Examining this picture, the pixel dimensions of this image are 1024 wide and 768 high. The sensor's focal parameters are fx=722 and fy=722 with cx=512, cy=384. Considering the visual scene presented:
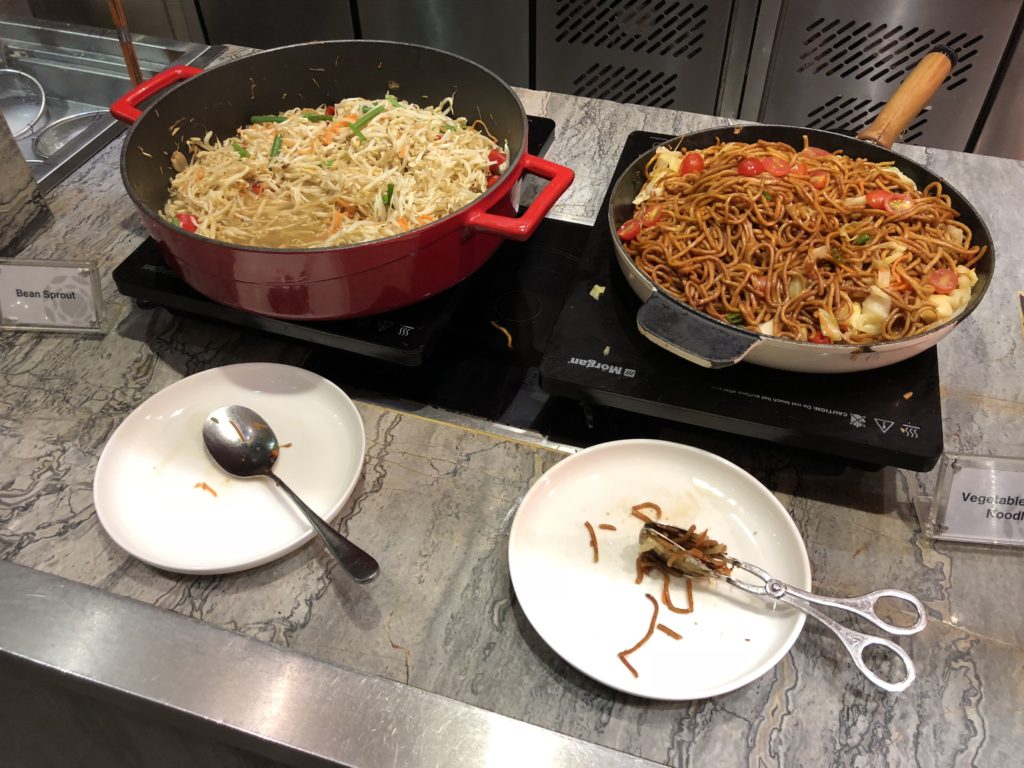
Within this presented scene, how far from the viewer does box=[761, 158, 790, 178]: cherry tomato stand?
4.60 feet

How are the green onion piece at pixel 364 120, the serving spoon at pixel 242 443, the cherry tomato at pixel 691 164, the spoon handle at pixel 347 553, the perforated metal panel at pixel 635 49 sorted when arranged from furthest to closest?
the perforated metal panel at pixel 635 49 < the green onion piece at pixel 364 120 < the cherry tomato at pixel 691 164 < the serving spoon at pixel 242 443 < the spoon handle at pixel 347 553

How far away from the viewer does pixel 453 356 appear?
4.62 feet

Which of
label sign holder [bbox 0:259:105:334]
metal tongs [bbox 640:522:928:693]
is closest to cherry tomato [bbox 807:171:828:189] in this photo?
metal tongs [bbox 640:522:928:693]

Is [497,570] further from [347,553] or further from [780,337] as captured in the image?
[780,337]

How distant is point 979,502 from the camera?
1.13 m

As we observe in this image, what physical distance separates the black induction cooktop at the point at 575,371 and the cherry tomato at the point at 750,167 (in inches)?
9.7

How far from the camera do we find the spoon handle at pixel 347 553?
41.3 inches

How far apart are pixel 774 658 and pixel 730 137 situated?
1.07m

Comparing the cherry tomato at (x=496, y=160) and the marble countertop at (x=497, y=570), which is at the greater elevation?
the cherry tomato at (x=496, y=160)

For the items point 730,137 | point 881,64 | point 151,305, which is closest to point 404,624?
point 151,305

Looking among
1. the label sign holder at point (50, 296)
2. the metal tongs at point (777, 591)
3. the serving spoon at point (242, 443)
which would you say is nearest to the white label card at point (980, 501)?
the metal tongs at point (777, 591)

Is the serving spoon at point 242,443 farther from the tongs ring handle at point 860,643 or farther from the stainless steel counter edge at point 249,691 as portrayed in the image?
the tongs ring handle at point 860,643

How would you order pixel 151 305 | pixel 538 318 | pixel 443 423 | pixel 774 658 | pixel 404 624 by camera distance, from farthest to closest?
1. pixel 151 305
2. pixel 538 318
3. pixel 443 423
4. pixel 404 624
5. pixel 774 658

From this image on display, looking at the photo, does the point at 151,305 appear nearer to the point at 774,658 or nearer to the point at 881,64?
the point at 774,658
